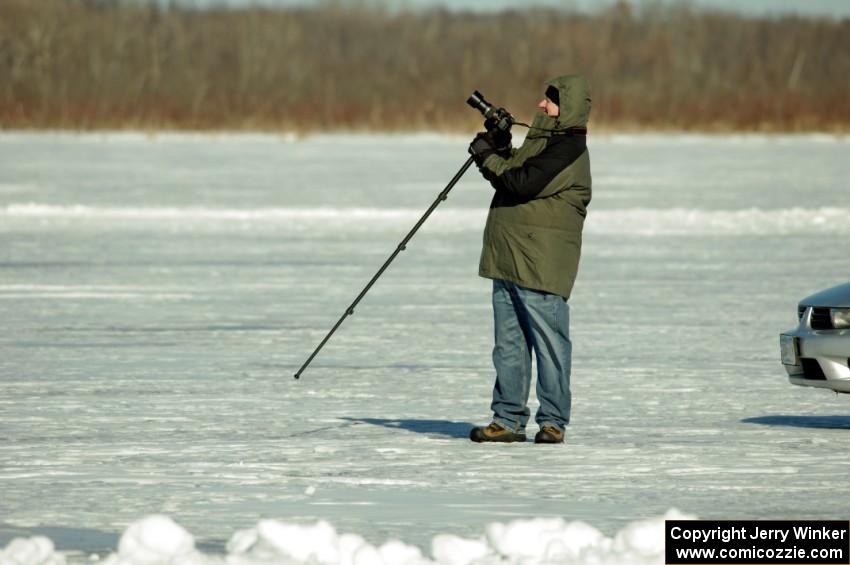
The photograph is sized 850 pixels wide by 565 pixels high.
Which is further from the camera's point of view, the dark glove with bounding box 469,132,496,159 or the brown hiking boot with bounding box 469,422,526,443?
the brown hiking boot with bounding box 469,422,526,443

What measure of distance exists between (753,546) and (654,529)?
37cm

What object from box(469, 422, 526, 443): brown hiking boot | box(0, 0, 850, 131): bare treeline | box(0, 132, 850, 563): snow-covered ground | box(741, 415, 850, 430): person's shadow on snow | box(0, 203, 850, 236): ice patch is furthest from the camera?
box(0, 0, 850, 131): bare treeline

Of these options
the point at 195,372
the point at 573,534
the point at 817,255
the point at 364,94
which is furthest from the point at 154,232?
the point at 364,94

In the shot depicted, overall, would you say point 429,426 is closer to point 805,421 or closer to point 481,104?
point 481,104

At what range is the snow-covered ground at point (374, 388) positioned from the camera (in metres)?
7.01

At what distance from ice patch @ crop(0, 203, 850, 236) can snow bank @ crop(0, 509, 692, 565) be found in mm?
17227

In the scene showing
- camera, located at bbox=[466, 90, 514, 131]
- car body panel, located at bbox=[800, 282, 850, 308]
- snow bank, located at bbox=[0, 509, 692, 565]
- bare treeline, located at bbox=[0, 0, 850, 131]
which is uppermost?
bare treeline, located at bbox=[0, 0, 850, 131]

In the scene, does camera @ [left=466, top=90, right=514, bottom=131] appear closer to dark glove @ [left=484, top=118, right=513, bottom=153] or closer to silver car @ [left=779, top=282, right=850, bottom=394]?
dark glove @ [left=484, top=118, right=513, bottom=153]

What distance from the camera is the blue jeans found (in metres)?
8.64

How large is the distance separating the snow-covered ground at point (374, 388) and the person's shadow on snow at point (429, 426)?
0.04 m

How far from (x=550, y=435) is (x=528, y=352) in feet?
1.39

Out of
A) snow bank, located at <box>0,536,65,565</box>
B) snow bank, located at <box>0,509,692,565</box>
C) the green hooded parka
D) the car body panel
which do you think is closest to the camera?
the green hooded parka

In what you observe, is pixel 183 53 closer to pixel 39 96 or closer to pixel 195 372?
pixel 39 96

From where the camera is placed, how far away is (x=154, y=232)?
2330 centimetres
